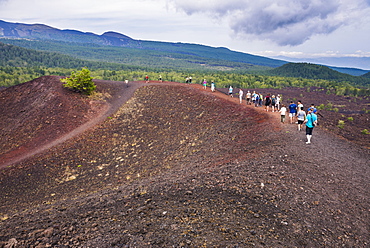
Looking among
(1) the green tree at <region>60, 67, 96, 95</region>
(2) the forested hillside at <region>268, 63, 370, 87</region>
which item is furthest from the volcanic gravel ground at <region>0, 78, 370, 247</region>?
(2) the forested hillside at <region>268, 63, 370, 87</region>

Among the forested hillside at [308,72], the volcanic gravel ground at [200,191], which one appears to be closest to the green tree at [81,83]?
the volcanic gravel ground at [200,191]

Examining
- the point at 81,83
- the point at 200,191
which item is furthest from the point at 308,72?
the point at 200,191

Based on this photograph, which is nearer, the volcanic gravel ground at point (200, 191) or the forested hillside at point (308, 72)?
the volcanic gravel ground at point (200, 191)

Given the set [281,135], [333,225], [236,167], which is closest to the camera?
[333,225]

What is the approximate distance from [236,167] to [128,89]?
31951mm

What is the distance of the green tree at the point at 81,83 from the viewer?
3522cm

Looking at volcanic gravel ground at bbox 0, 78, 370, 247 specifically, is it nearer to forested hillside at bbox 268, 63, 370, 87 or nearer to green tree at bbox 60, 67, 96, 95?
green tree at bbox 60, 67, 96, 95

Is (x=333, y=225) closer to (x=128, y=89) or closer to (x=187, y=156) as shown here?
(x=187, y=156)

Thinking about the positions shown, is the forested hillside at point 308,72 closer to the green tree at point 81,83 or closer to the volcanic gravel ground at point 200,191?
the green tree at point 81,83

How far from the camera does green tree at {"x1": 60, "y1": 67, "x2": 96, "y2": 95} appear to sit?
35.2 m

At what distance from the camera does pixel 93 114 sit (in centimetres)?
3169

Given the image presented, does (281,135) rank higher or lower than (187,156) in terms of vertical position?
higher

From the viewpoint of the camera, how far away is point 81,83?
35.3 m

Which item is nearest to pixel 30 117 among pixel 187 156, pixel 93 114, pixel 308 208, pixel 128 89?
pixel 93 114
